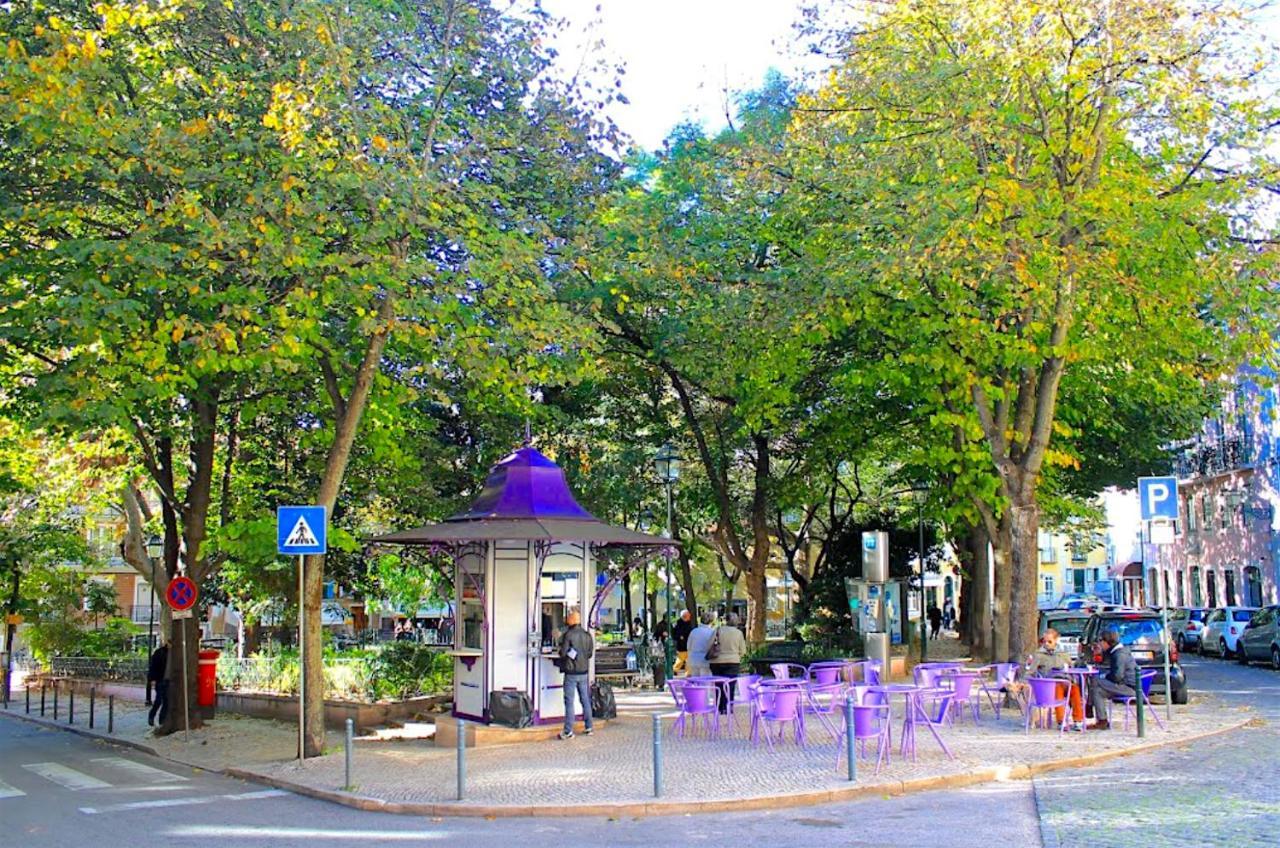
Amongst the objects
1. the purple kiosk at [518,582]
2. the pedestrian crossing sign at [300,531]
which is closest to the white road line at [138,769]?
the pedestrian crossing sign at [300,531]

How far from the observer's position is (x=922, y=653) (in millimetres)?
30219

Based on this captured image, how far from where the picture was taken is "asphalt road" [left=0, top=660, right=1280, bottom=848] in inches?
379

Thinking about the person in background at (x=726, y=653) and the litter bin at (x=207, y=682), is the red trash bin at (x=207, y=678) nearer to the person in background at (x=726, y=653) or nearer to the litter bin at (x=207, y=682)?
the litter bin at (x=207, y=682)

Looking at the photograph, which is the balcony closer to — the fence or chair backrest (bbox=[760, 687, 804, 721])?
chair backrest (bbox=[760, 687, 804, 721])

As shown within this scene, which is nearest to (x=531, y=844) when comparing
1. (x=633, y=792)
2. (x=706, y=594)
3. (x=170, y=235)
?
(x=633, y=792)

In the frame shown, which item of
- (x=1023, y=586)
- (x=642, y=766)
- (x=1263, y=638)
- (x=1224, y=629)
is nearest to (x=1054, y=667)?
(x=1023, y=586)

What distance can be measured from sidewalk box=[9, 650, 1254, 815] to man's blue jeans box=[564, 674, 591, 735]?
0.87 ft

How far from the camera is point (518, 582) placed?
17.0 metres

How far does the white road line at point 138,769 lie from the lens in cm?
1536

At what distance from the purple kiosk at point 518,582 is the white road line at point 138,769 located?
397cm

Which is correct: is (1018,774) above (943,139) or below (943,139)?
below

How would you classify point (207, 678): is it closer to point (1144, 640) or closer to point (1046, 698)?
point (1046, 698)

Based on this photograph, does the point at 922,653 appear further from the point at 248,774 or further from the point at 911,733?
the point at 248,774

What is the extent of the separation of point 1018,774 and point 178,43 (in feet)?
45.9
